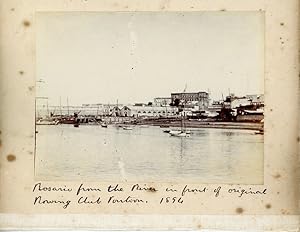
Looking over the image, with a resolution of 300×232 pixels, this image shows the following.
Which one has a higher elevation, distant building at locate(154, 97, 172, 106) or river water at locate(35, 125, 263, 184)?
distant building at locate(154, 97, 172, 106)

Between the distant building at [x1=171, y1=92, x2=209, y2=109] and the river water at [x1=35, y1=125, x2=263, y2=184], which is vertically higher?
the distant building at [x1=171, y1=92, x2=209, y2=109]

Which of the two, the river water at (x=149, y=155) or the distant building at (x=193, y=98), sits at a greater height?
the distant building at (x=193, y=98)

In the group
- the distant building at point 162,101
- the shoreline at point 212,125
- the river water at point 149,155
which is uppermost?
the distant building at point 162,101

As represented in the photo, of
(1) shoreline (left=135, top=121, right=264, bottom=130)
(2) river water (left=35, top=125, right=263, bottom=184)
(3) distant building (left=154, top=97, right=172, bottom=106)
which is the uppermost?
(3) distant building (left=154, top=97, right=172, bottom=106)

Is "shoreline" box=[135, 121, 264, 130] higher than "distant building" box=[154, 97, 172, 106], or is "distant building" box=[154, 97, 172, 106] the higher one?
"distant building" box=[154, 97, 172, 106]

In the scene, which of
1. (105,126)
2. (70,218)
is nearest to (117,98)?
(105,126)

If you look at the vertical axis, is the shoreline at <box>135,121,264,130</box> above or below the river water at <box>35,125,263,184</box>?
above
